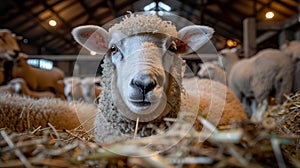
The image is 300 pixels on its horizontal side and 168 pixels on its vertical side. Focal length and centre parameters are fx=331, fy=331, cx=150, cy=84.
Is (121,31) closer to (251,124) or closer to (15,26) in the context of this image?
(251,124)

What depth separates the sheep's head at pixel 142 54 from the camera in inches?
50.9

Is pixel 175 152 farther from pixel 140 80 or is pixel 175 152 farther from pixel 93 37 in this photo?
pixel 93 37

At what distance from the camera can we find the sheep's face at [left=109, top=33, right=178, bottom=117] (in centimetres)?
128

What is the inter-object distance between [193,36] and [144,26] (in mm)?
300

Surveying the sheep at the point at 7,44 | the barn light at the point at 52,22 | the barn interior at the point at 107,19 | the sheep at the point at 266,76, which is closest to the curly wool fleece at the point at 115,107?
the sheep at the point at 266,76

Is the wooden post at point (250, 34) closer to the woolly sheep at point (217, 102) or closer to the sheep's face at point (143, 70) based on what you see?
the woolly sheep at point (217, 102)

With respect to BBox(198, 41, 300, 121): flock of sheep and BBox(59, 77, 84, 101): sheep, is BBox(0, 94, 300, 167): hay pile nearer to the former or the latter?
BBox(198, 41, 300, 121): flock of sheep

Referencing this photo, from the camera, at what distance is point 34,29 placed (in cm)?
1030

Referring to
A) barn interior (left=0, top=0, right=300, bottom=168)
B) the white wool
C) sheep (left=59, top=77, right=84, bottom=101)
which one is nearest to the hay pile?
barn interior (left=0, top=0, right=300, bottom=168)

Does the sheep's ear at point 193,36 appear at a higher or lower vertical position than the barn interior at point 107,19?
lower

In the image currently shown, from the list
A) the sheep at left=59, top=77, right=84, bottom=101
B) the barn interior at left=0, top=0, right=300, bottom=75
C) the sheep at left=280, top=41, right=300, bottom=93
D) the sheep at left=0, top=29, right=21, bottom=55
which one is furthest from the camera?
the sheep at left=59, top=77, right=84, bottom=101

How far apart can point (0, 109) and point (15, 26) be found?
8.77 m

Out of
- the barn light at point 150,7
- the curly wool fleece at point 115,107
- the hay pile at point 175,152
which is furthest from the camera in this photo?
the barn light at point 150,7

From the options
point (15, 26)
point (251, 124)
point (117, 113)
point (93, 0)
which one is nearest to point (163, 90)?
point (117, 113)
